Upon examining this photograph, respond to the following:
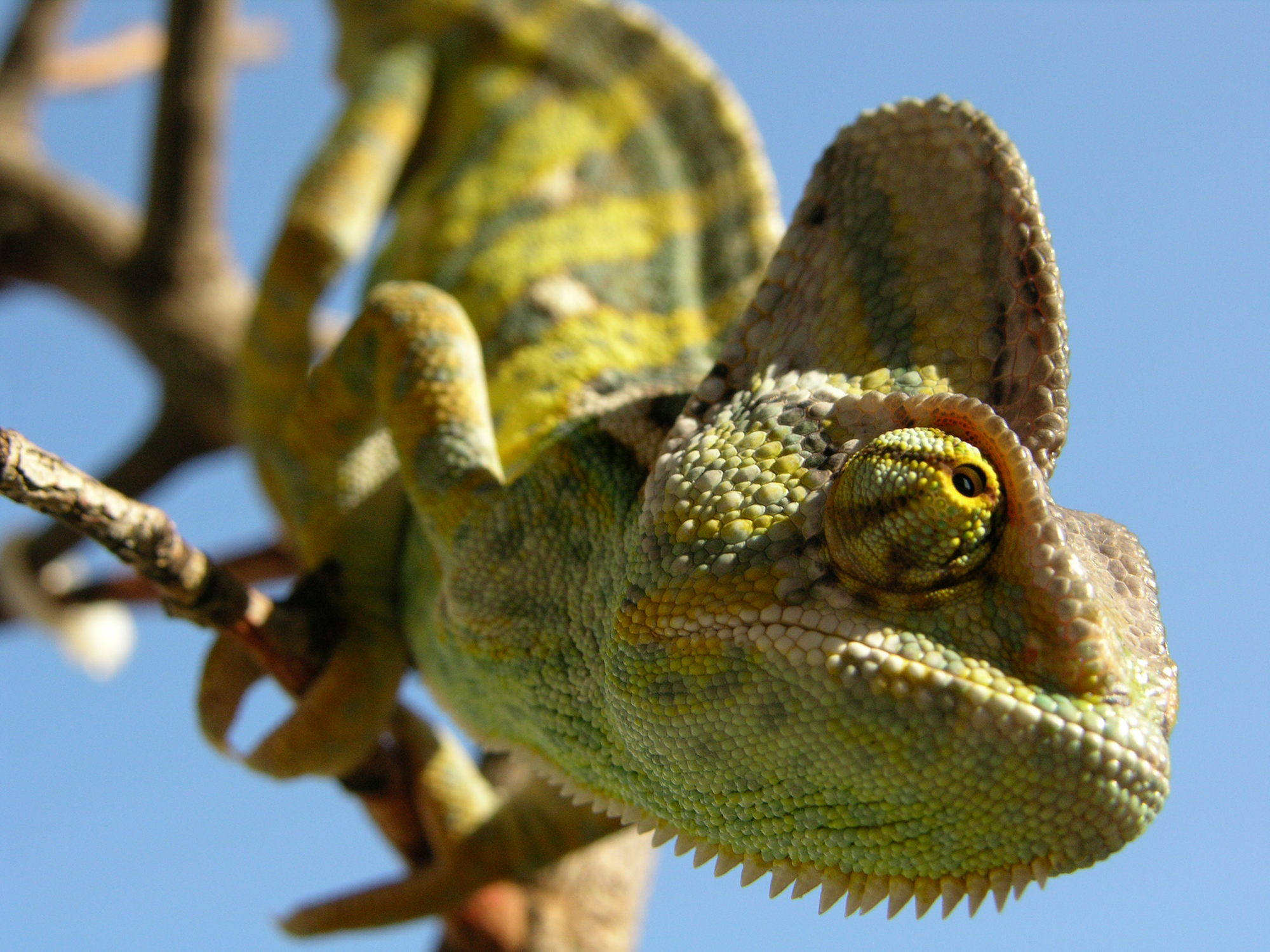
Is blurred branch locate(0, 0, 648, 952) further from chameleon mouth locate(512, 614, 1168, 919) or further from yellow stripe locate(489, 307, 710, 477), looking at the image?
chameleon mouth locate(512, 614, 1168, 919)

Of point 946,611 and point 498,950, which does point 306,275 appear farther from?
point 946,611

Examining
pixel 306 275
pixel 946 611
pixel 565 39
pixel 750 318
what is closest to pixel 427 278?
pixel 306 275

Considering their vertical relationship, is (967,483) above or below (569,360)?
above

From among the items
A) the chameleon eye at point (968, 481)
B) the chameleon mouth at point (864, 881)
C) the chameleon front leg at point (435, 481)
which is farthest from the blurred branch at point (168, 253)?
the chameleon eye at point (968, 481)

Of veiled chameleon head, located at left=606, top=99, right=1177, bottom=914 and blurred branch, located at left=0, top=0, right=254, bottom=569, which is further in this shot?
blurred branch, located at left=0, top=0, right=254, bottom=569

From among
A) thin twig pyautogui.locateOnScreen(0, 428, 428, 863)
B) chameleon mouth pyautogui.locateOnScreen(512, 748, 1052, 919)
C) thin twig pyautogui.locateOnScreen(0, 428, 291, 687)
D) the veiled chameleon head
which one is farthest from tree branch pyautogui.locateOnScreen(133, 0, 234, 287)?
chameleon mouth pyautogui.locateOnScreen(512, 748, 1052, 919)

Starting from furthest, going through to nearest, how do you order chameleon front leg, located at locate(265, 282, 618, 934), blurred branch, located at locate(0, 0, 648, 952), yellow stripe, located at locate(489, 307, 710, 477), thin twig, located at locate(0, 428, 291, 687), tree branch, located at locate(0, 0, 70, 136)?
tree branch, located at locate(0, 0, 70, 136)
blurred branch, located at locate(0, 0, 648, 952)
yellow stripe, located at locate(489, 307, 710, 477)
chameleon front leg, located at locate(265, 282, 618, 934)
thin twig, located at locate(0, 428, 291, 687)

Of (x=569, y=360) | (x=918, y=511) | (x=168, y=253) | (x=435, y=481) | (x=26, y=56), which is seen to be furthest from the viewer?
(x=26, y=56)

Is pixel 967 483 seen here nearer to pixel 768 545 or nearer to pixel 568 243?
pixel 768 545

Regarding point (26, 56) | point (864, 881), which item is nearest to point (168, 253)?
point (26, 56)
